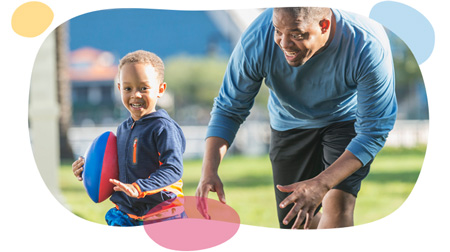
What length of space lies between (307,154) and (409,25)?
2.23 feet

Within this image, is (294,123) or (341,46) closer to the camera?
(341,46)

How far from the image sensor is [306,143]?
259 cm

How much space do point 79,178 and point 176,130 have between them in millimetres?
465

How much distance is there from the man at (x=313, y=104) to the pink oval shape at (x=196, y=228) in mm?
74

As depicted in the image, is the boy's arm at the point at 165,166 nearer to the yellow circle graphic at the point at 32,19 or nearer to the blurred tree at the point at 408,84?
the yellow circle graphic at the point at 32,19

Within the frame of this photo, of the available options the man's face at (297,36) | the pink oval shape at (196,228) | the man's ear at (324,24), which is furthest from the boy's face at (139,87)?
the man's ear at (324,24)

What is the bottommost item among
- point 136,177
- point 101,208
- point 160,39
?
point 101,208

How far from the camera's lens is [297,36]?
2344mm

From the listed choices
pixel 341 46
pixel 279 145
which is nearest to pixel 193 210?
pixel 279 145

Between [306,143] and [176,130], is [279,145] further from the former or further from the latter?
[176,130]

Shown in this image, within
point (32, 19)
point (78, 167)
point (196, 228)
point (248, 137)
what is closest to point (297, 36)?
point (248, 137)

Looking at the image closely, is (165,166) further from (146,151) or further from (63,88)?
(63,88)

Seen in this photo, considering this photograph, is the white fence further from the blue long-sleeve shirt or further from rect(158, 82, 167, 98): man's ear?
rect(158, 82, 167, 98): man's ear

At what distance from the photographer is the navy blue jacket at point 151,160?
7.97ft
